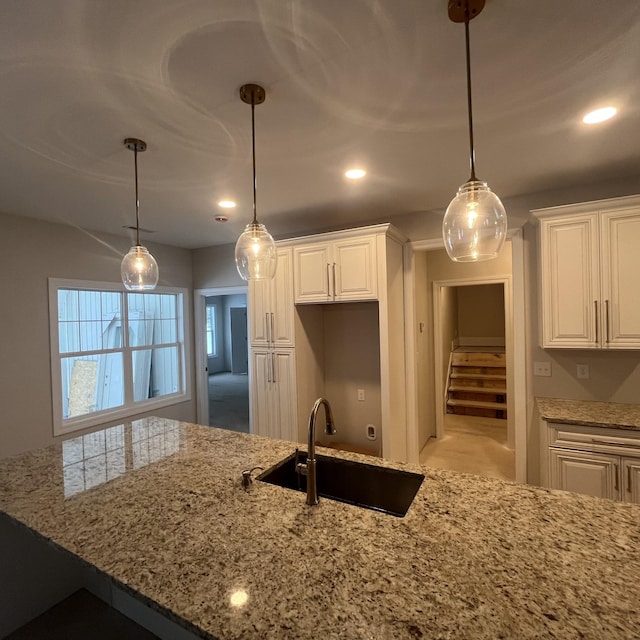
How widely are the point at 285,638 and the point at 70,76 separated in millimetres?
1982

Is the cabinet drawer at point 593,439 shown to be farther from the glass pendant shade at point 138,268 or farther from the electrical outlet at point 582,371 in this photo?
the glass pendant shade at point 138,268

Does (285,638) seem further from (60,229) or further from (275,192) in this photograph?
(60,229)

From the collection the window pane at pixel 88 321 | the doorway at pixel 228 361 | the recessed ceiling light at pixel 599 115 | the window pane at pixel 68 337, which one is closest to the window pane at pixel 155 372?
the window pane at pixel 88 321

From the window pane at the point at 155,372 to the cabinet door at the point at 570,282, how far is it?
4.19 m

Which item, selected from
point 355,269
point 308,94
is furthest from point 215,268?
point 308,94

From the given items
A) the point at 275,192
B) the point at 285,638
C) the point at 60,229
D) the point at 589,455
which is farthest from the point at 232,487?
the point at 60,229

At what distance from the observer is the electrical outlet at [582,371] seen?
2791 mm

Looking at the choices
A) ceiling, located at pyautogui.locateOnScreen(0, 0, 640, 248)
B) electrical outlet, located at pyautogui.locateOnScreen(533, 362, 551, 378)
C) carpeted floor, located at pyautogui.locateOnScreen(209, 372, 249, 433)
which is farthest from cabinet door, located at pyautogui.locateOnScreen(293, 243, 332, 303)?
carpeted floor, located at pyautogui.locateOnScreen(209, 372, 249, 433)

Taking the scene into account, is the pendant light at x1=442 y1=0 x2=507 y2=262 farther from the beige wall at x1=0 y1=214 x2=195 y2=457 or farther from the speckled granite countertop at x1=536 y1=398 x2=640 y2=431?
the beige wall at x1=0 y1=214 x2=195 y2=457

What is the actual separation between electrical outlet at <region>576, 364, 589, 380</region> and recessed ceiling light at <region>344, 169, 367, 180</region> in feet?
7.28

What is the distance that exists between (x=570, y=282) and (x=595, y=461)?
3.97 feet

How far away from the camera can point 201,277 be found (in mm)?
4844

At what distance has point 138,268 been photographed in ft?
6.63

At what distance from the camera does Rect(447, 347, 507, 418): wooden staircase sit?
5703 mm
